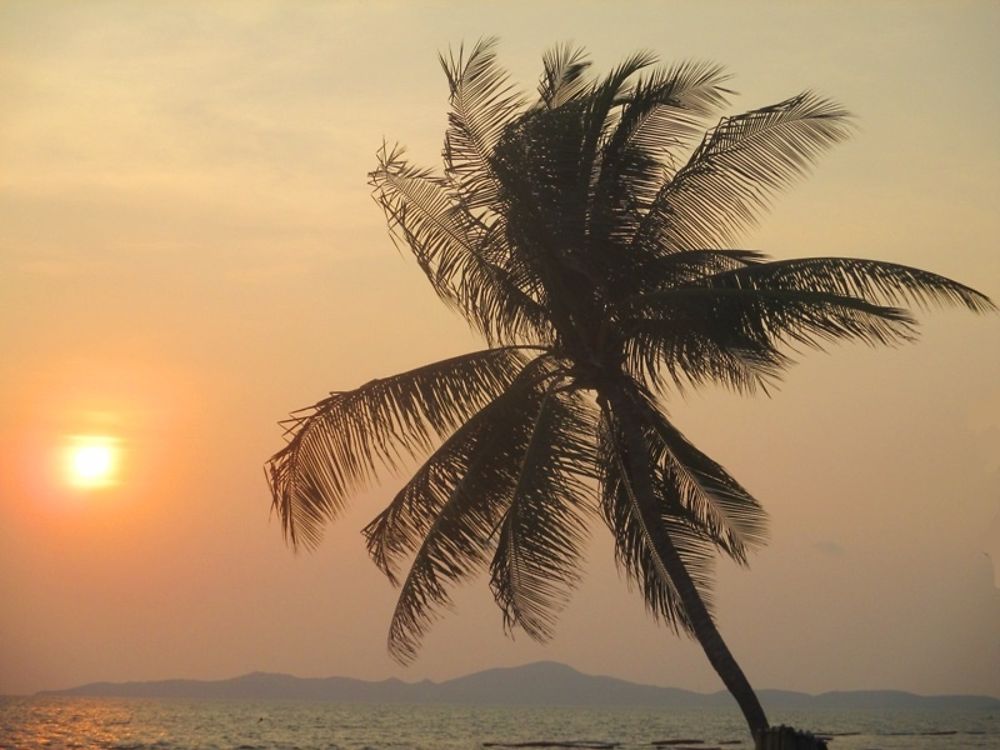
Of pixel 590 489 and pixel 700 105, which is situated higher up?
pixel 700 105

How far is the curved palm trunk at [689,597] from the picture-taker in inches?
609

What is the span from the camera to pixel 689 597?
1568 cm

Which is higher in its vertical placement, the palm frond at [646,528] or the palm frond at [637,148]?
the palm frond at [637,148]

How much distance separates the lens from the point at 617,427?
692 inches

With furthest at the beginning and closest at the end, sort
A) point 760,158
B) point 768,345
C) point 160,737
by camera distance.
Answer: point 160,737, point 760,158, point 768,345

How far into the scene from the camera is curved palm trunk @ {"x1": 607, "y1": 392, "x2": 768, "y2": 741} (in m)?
15.5

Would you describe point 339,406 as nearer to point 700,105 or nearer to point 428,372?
point 428,372

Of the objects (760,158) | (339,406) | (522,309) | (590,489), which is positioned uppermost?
(760,158)

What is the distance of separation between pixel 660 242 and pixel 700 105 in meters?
1.86

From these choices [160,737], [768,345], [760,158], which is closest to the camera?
[768,345]

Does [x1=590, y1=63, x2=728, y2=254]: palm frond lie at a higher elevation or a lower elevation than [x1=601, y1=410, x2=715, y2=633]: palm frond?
higher

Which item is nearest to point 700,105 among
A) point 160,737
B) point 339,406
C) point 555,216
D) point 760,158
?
point 760,158

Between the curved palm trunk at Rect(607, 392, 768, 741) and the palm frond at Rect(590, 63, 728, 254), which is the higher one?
the palm frond at Rect(590, 63, 728, 254)

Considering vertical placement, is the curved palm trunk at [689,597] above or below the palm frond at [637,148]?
below
